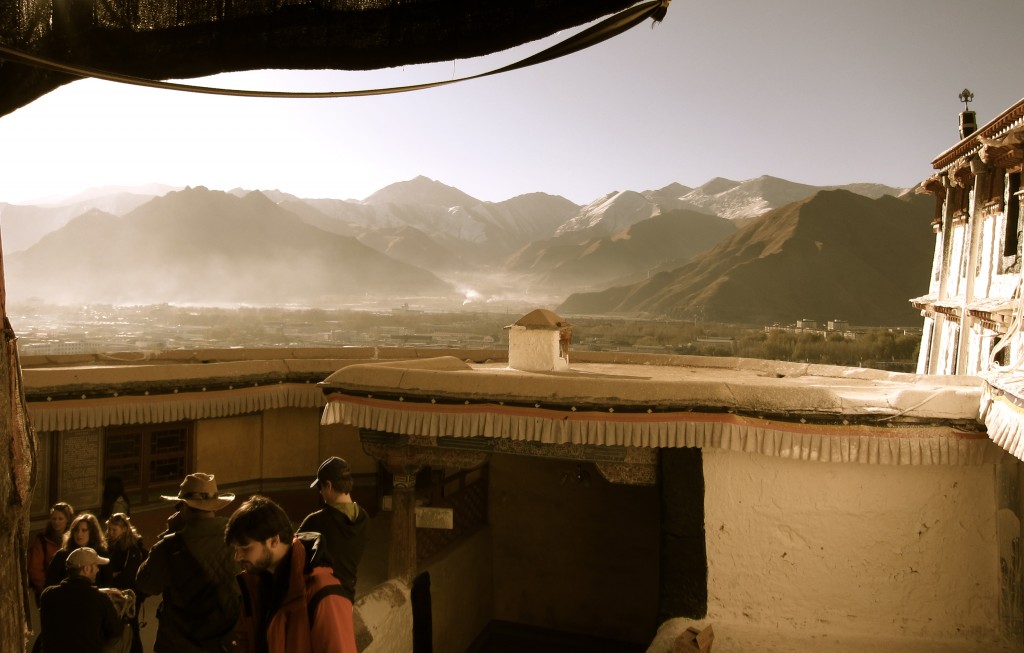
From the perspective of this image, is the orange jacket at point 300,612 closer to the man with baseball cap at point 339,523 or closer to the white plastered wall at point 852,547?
the man with baseball cap at point 339,523

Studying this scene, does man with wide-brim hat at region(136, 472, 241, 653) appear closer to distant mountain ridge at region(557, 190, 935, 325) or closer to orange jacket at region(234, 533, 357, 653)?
orange jacket at region(234, 533, 357, 653)

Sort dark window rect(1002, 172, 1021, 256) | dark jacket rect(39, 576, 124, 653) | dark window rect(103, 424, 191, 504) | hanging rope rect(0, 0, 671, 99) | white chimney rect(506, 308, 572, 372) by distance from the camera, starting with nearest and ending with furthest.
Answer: hanging rope rect(0, 0, 671, 99) → dark jacket rect(39, 576, 124, 653) → white chimney rect(506, 308, 572, 372) → dark window rect(103, 424, 191, 504) → dark window rect(1002, 172, 1021, 256)

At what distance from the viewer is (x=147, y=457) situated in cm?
780

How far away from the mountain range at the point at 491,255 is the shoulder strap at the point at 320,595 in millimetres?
40869

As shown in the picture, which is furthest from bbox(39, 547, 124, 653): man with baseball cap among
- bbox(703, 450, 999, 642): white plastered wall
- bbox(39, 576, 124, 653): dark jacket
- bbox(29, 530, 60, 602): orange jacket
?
bbox(703, 450, 999, 642): white plastered wall

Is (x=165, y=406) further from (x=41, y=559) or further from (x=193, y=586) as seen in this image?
(x=193, y=586)

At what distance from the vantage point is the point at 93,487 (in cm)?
747

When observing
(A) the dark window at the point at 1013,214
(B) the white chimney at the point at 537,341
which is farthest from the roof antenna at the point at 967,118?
(B) the white chimney at the point at 537,341

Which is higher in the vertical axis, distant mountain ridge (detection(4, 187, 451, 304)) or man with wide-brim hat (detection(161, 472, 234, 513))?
distant mountain ridge (detection(4, 187, 451, 304))

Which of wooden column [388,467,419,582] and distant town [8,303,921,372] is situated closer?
wooden column [388,467,419,582]

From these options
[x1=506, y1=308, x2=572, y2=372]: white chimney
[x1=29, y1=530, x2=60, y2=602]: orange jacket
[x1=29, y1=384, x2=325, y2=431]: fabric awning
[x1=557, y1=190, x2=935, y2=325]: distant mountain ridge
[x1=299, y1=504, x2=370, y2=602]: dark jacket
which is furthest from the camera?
[x1=557, y1=190, x2=935, y2=325]: distant mountain ridge

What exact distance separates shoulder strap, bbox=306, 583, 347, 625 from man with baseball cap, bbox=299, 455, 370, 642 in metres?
0.97

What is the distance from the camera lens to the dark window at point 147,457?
7633mm

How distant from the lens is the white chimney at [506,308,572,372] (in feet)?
24.5
